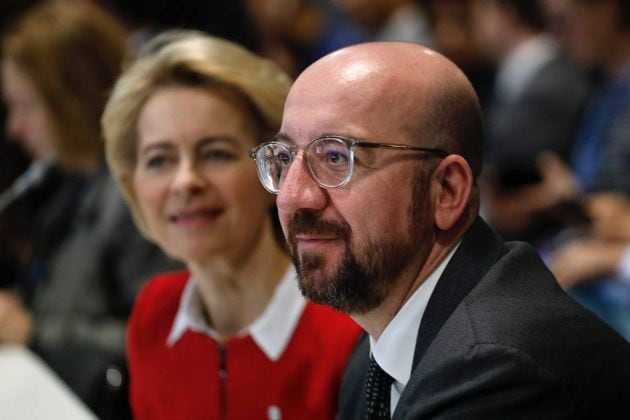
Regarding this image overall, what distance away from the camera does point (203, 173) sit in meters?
1.35

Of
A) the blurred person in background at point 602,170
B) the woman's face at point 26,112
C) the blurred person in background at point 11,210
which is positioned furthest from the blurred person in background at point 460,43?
the woman's face at point 26,112

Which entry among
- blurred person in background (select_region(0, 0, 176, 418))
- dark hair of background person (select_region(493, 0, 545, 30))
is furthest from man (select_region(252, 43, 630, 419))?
dark hair of background person (select_region(493, 0, 545, 30))

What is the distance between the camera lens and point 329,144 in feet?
3.20

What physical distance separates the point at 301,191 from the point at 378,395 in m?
0.26

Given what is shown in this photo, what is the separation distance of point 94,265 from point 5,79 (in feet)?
2.02

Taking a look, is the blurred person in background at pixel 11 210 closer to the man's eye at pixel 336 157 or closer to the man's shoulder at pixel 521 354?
the man's eye at pixel 336 157

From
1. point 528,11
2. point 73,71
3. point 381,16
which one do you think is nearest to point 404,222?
point 73,71

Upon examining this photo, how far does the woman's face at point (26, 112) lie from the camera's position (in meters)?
2.24

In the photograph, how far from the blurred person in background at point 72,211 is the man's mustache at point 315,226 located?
0.93m

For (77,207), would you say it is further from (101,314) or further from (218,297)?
(218,297)

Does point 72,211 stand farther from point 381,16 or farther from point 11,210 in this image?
point 381,16

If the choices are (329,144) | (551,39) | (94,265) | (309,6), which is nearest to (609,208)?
(551,39)

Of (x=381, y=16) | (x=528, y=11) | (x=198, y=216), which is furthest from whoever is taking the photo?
(x=381, y=16)

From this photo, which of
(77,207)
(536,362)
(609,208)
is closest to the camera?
(536,362)
